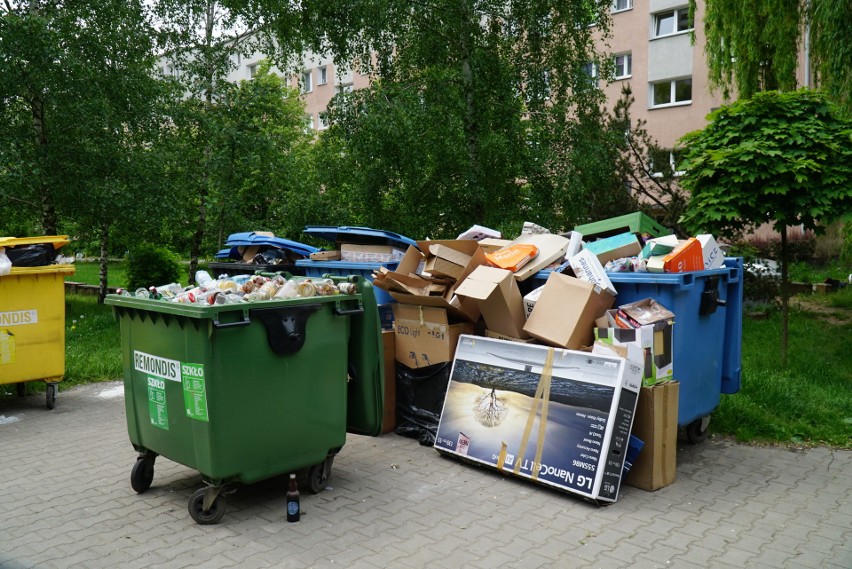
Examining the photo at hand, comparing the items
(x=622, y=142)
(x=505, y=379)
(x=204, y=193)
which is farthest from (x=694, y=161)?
(x=204, y=193)

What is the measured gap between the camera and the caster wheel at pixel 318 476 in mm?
4324

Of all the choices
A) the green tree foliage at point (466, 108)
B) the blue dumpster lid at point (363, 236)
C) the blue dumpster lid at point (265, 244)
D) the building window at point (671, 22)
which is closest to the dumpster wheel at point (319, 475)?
the blue dumpster lid at point (363, 236)

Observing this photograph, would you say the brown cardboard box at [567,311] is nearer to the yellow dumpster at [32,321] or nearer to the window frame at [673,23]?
the yellow dumpster at [32,321]

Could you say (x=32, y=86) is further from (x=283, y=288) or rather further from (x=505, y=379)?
(x=505, y=379)

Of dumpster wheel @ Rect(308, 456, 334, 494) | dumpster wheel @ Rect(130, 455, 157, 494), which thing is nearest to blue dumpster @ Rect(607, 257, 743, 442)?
dumpster wheel @ Rect(308, 456, 334, 494)

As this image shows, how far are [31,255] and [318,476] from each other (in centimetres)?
364

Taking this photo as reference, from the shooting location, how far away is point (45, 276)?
6285mm

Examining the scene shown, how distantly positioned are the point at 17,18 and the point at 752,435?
10.1 m

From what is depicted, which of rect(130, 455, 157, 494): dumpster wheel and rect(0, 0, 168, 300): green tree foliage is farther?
rect(0, 0, 168, 300): green tree foliage

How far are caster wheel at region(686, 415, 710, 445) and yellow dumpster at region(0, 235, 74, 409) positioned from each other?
17.6 ft

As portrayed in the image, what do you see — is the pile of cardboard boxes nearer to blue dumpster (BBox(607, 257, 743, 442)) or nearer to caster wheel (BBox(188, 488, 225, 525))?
blue dumpster (BBox(607, 257, 743, 442))

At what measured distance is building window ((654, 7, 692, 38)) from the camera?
23781mm

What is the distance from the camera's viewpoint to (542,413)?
4.46 metres

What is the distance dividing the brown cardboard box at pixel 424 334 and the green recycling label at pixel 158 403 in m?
2.03
